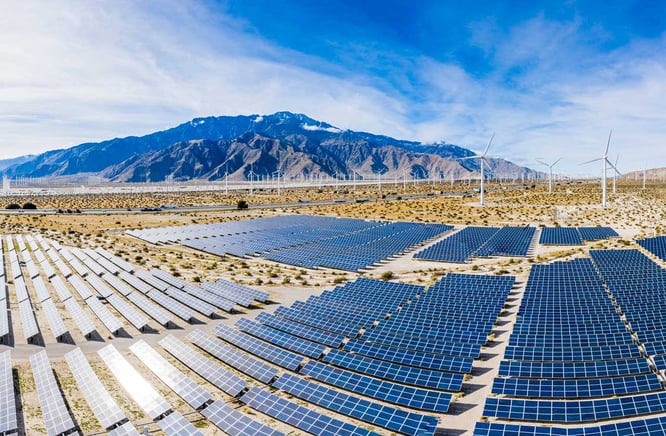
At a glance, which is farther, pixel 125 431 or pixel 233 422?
pixel 233 422

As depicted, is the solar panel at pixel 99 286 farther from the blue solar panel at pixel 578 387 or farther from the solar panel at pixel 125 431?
the blue solar panel at pixel 578 387

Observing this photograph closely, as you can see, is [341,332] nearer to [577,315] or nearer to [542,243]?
[577,315]

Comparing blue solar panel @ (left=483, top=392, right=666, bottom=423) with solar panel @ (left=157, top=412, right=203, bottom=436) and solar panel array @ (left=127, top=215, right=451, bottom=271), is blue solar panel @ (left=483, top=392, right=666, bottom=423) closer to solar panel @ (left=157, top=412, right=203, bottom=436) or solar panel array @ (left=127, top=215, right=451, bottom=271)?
solar panel @ (left=157, top=412, right=203, bottom=436)

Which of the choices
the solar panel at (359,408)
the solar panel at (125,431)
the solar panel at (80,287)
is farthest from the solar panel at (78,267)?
the solar panel at (359,408)

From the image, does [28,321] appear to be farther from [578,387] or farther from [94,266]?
[578,387]

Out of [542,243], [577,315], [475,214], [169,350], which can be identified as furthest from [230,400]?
[475,214]

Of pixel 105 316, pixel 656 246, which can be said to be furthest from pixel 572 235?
pixel 105 316

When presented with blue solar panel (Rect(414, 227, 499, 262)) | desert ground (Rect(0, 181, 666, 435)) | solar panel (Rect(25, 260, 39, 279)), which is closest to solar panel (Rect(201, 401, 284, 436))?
desert ground (Rect(0, 181, 666, 435))
